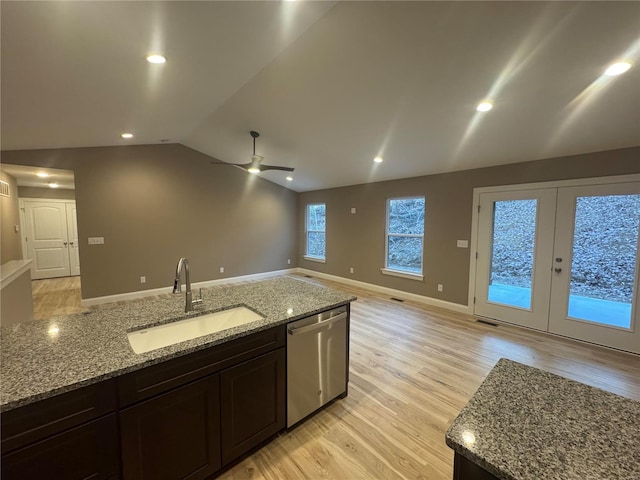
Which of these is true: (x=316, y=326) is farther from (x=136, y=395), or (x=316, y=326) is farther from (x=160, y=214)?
(x=160, y=214)

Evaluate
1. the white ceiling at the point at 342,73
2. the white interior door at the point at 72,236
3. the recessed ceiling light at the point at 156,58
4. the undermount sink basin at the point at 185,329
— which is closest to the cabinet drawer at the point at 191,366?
the undermount sink basin at the point at 185,329

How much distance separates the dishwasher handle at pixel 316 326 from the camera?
6.12ft

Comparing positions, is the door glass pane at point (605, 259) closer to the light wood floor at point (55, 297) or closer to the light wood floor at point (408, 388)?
the light wood floor at point (408, 388)

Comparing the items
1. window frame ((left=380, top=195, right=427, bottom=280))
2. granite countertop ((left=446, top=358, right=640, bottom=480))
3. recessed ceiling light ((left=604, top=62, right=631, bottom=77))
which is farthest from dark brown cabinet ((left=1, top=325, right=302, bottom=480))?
window frame ((left=380, top=195, right=427, bottom=280))

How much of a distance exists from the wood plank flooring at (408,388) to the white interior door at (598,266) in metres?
0.25

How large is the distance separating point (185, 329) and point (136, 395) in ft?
2.00

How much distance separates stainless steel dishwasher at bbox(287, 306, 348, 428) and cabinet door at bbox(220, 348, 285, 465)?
90 mm

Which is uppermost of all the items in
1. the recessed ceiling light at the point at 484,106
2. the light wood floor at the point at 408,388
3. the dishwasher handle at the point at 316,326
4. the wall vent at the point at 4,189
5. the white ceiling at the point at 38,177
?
the recessed ceiling light at the point at 484,106

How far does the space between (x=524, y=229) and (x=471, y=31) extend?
2920 millimetres

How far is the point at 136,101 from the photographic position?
9.86 feet

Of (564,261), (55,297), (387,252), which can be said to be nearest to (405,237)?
(387,252)

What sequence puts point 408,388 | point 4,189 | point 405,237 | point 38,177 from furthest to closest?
point 38,177, point 405,237, point 4,189, point 408,388

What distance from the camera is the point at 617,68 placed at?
6.84ft

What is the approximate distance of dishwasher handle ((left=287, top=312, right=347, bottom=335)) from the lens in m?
1.87
